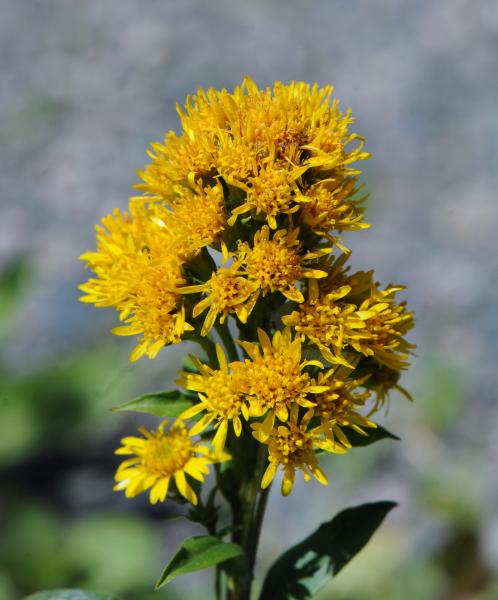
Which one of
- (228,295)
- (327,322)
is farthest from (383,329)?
(228,295)

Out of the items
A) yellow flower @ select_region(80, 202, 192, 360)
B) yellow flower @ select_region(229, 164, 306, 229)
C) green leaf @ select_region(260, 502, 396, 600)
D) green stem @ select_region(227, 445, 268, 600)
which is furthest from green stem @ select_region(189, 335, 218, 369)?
green leaf @ select_region(260, 502, 396, 600)

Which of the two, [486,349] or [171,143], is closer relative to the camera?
[171,143]

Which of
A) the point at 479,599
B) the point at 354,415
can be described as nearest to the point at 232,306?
the point at 354,415

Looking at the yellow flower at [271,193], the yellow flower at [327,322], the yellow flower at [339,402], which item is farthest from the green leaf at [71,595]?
the yellow flower at [271,193]

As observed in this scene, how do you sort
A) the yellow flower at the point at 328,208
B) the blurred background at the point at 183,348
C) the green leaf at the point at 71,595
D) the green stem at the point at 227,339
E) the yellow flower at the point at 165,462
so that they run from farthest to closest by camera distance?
the blurred background at the point at 183,348 → the green leaf at the point at 71,595 → the green stem at the point at 227,339 → the yellow flower at the point at 165,462 → the yellow flower at the point at 328,208

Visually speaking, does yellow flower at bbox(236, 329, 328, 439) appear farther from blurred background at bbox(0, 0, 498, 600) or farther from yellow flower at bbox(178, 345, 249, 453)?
blurred background at bbox(0, 0, 498, 600)

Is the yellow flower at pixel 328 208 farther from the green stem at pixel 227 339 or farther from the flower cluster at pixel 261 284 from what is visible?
the green stem at pixel 227 339

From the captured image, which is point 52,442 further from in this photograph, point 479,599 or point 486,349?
point 486,349
